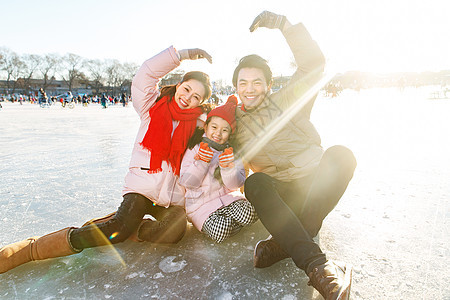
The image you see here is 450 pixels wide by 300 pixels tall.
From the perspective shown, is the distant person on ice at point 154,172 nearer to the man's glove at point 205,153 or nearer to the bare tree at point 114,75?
the man's glove at point 205,153

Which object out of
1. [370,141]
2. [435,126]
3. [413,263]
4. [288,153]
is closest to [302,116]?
[288,153]

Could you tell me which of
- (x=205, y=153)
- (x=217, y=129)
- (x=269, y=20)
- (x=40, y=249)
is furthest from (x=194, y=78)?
(x=40, y=249)

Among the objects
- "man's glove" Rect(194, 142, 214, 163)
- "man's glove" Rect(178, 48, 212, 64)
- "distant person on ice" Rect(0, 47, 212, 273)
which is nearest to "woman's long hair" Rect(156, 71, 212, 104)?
"distant person on ice" Rect(0, 47, 212, 273)

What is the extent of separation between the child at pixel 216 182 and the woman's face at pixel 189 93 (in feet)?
0.58

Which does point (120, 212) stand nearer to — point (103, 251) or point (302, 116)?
point (103, 251)

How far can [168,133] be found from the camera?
1811mm

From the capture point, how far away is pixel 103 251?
1.59 meters

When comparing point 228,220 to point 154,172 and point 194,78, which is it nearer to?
point 154,172

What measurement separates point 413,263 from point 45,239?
1904 millimetres

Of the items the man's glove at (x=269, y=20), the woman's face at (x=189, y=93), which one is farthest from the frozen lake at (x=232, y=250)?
the man's glove at (x=269, y=20)

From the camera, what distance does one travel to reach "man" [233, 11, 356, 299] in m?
1.40

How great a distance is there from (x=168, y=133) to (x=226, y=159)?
17.2 inches

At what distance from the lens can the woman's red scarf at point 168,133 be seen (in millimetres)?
1744

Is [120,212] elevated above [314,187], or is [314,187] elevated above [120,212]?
[314,187]
